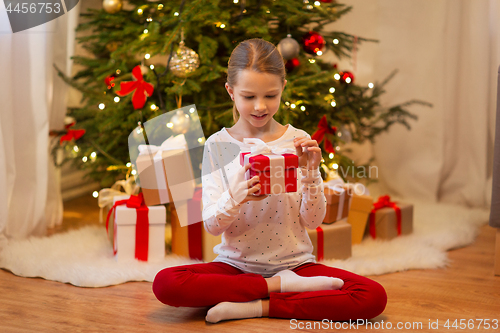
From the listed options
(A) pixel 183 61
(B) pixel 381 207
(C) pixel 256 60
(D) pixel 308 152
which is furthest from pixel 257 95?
(B) pixel 381 207

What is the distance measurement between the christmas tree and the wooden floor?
0.63 meters

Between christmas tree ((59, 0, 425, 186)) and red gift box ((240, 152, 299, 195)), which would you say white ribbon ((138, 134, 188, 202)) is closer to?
christmas tree ((59, 0, 425, 186))

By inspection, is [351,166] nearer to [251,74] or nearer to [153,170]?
[153,170]

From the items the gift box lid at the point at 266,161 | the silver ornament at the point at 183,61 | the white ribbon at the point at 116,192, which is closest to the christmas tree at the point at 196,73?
the silver ornament at the point at 183,61

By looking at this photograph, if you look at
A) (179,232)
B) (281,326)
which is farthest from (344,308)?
(179,232)

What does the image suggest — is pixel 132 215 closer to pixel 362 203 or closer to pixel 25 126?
pixel 25 126

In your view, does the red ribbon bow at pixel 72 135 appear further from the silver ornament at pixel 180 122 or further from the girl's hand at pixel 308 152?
the girl's hand at pixel 308 152

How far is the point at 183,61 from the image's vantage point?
1.91 meters

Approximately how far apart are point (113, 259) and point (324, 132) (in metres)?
0.97

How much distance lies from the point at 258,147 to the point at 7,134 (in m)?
1.17

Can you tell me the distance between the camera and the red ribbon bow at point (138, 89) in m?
1.96

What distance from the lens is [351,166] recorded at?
7.45 ft

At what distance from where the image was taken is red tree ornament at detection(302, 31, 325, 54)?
207 cm

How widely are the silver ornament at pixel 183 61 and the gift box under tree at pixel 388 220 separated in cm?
97
